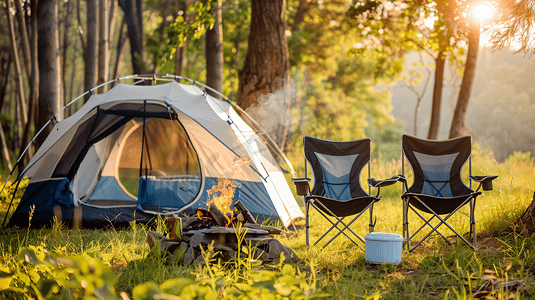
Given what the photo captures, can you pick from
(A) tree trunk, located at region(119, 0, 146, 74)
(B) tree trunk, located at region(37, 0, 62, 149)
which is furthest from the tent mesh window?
(A) tree trunk, located at region(119, 0, 146, 74)

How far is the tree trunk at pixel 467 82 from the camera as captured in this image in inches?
199

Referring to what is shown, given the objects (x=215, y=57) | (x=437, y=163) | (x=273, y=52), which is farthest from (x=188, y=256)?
(x=215, y=57)

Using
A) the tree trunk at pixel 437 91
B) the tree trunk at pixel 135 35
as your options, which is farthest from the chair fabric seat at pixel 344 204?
the tree trunk at pixel 135 35

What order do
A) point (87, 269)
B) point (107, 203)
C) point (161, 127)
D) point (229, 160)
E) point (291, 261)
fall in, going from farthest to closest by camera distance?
point (161, 127) < point (107, 203) < point (229, 160) < point (291, 261) < point (87, 269)

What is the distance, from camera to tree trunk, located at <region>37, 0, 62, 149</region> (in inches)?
193

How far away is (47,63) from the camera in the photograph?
4.95 meters

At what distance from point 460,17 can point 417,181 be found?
112 inches

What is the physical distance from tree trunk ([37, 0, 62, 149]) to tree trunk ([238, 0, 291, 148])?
Answer: 2.38 m

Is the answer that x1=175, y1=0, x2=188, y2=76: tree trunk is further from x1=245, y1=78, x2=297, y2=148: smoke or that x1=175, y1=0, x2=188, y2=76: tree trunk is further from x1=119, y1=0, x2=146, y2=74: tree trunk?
x1=245, y1=78, x2=297, y2=148: smoke

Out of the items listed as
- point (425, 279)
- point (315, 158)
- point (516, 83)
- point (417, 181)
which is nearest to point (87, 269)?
point (425, 279)

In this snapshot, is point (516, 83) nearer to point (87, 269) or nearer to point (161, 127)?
point (161, 127)

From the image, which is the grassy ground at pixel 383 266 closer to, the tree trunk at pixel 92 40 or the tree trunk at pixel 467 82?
the tree trunk at pixel 467 82

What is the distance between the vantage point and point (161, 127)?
4824 mm

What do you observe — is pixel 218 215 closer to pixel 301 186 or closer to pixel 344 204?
pixel 301 186
